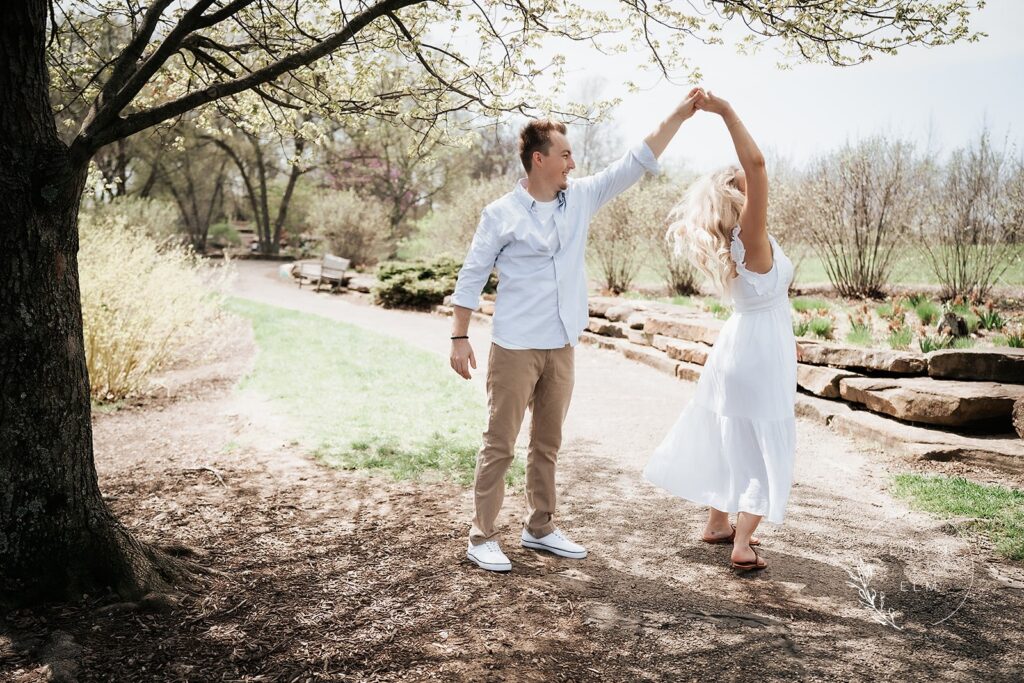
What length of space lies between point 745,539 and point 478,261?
1868mm

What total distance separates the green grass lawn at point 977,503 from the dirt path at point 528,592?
135 mm

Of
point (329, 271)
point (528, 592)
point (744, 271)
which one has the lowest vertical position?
point (528, 592)

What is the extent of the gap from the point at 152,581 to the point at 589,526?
226 centimetres

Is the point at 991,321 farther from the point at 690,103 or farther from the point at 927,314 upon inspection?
the point at 690,103

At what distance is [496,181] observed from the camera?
17797 mm

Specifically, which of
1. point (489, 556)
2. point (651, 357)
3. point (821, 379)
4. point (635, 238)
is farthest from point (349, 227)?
point (489, 556)

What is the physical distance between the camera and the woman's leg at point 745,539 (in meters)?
3.60

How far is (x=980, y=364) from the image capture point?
5.76 metres

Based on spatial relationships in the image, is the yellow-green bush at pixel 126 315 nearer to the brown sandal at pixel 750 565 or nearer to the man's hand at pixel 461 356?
the man's hand at pixel 461 356

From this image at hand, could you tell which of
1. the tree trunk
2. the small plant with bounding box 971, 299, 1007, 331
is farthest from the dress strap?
the small plant with bounding box 971, 299, 1007, 331

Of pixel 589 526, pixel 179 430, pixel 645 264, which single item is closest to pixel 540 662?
pixel 589 526

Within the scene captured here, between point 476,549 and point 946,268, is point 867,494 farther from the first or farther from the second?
point 946,268

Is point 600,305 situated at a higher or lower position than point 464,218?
lower

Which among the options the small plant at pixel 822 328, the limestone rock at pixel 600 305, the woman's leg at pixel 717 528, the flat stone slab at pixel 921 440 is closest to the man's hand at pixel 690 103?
the woman's leg at pixel 717 528
